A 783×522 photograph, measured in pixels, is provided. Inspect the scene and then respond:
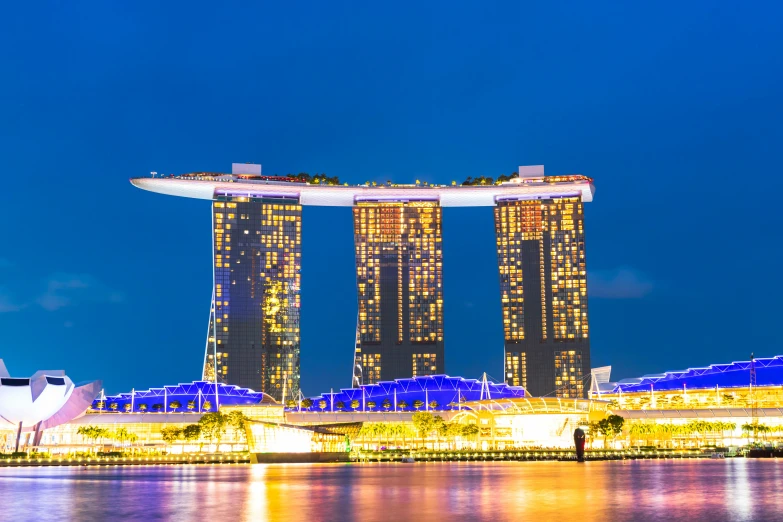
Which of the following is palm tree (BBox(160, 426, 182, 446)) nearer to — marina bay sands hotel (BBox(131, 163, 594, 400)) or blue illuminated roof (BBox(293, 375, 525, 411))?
blue illuminated roof (BBox(293, 375, 525, 411))

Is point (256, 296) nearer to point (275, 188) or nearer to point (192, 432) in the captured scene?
point (275, 188)

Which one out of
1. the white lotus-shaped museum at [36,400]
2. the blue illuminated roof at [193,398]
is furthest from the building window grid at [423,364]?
the white lotus-shaped museum at [36,400]

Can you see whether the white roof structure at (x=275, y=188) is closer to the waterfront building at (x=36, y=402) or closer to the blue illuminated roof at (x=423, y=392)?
the blue illuminated roof at (x=423, y=392)

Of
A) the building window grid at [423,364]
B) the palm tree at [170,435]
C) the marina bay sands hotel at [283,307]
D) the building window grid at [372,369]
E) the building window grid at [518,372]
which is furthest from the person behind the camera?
the building window grid at [423,364]

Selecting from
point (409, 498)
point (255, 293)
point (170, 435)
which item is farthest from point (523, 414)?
point (409, 498)

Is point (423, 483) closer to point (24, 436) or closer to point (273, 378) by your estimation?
point (24, 436)

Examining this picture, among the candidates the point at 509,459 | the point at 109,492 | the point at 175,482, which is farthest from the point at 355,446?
the point at 109,492

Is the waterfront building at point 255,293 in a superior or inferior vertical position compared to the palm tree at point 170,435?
superior
